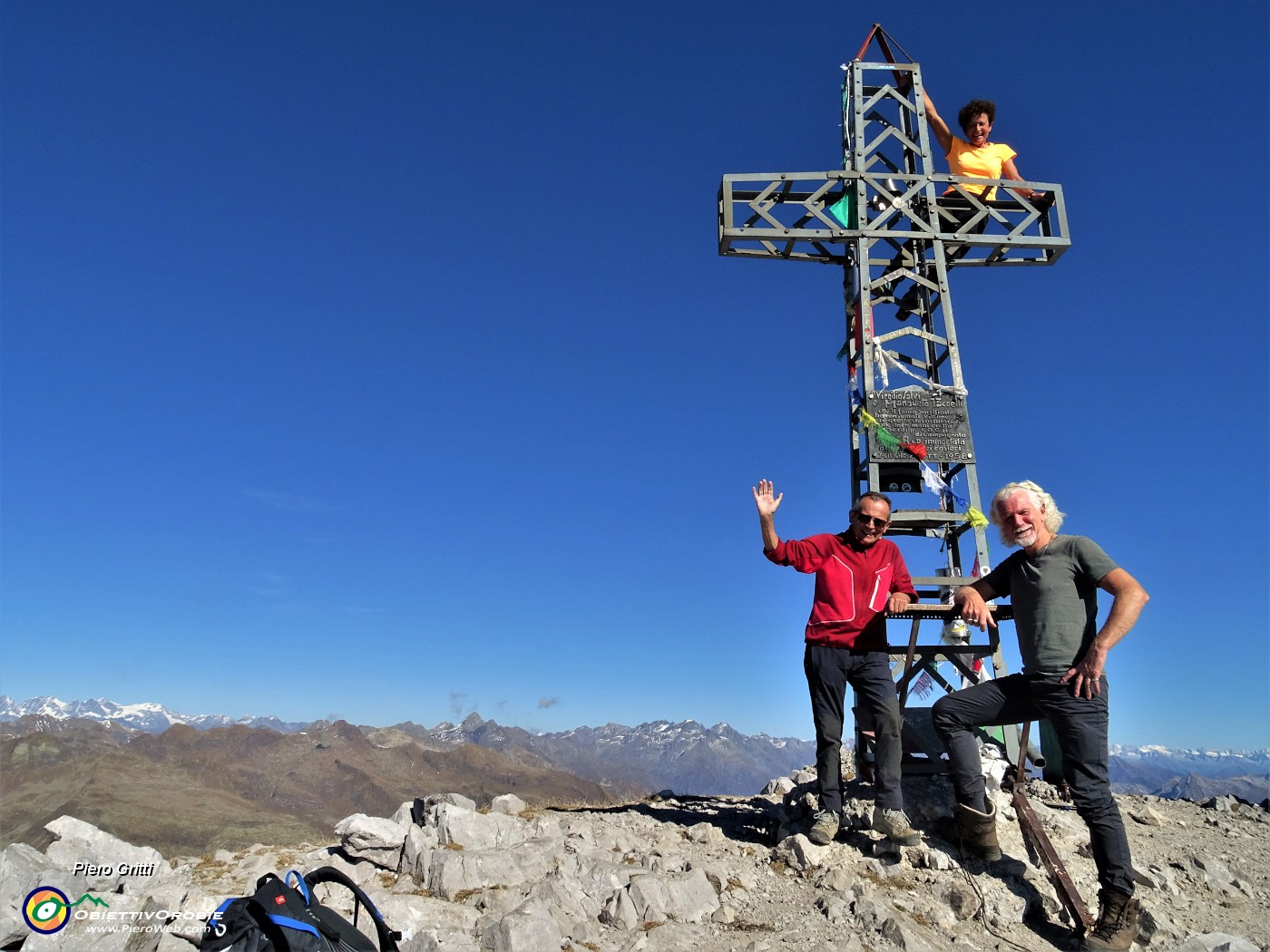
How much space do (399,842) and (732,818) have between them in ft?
11.1

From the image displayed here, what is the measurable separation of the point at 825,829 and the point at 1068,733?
210 cm

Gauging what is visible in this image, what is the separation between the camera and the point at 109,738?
580 ft

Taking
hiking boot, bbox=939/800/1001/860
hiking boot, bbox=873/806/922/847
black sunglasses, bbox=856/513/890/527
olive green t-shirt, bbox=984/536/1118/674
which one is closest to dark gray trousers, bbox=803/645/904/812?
hiking boot, bbox=873/806/922/847

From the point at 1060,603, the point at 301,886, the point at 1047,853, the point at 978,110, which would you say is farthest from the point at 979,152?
the point at 301,886

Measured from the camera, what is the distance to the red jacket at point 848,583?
6648mm

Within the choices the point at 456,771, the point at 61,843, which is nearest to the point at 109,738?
the point at 456,771

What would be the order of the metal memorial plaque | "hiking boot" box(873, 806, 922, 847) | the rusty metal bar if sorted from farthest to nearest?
the metal memorial plaque, "hiking boot" box(873, 806, 922, 847), the rusty metal bar

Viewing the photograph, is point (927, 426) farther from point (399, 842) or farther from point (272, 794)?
point (272, 794)

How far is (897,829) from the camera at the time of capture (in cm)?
584

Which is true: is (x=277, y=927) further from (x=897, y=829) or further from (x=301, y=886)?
(x=897, y=829)

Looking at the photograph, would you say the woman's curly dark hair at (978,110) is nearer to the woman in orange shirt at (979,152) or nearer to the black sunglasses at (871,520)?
the woman in orange shirt at (979,152)

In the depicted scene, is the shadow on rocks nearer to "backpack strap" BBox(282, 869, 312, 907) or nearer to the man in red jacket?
the man in red jacket

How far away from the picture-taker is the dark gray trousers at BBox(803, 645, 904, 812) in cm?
642

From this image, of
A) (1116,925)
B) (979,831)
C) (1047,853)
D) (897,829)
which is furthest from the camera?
(897,829)
